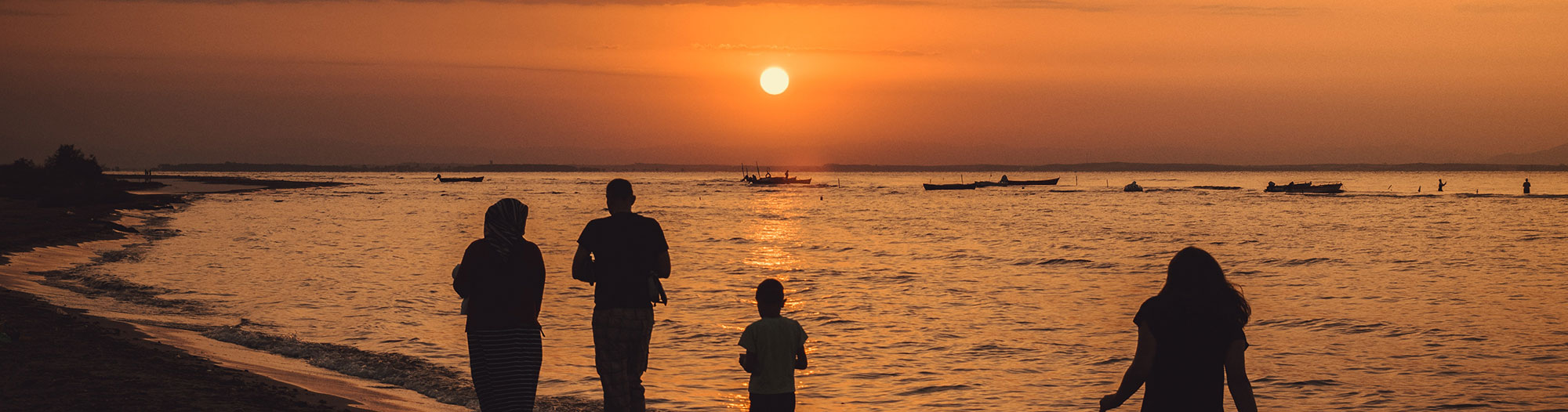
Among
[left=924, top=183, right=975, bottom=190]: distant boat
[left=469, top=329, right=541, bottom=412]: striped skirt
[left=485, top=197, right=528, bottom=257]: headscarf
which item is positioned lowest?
[left=924, top=183, right=975, bottom=190]: distant boat

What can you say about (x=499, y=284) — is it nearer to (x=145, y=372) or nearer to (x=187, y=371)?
(x=145, y=372)

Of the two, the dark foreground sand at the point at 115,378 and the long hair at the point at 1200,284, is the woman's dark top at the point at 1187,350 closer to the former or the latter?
the long hair at the point at 1200,284

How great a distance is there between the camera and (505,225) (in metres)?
5.71

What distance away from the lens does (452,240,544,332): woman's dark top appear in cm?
579

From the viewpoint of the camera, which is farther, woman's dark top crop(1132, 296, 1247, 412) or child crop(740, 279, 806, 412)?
child crop(740, 279, 806, 412)

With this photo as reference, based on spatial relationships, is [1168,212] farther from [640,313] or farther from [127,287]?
[640,313]

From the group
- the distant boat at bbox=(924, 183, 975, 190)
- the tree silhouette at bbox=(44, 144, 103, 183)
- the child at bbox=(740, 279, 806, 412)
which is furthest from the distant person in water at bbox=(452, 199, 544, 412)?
the distant boat at bbox=(924, 183, 975, 190)

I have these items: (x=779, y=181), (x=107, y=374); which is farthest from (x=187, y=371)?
(x=779, y=181)

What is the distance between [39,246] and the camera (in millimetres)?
27625

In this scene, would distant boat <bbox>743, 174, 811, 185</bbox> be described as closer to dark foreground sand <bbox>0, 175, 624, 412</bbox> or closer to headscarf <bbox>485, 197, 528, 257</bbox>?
dark foreground sand <bbox>0, 175, 624, 412</bbox>

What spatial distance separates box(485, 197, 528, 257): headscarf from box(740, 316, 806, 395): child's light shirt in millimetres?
1426

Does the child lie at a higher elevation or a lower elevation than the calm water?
higher

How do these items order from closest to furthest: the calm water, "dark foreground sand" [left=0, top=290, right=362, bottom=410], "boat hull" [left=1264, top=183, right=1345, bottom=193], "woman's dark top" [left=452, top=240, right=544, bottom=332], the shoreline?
"woman's dark top" [left=452, top=240, right=544, bottom=332] < "dark foreground sand" [left=0, top=290, right=362, bottom=410] < the shoreline < the calm water < "boat hull" [left=1264, top=183, right=1345, bottom=193]

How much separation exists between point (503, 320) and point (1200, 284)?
356 centimetres
